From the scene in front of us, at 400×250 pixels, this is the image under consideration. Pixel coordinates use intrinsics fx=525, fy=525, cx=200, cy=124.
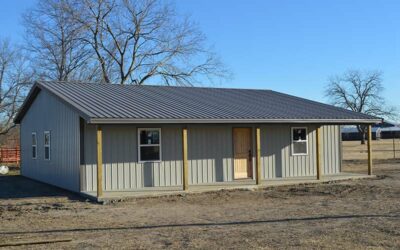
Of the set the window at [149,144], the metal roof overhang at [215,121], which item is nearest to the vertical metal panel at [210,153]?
the window at [149,144]

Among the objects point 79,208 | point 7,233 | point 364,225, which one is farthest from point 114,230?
point 364,225

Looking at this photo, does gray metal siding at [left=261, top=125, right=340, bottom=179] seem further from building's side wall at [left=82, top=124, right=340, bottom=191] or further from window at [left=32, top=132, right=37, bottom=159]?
window at [left=32, top=132, right=37, bottom=159]

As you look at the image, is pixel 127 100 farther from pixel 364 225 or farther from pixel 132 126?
pixel 364 225

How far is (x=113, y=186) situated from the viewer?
17734mm

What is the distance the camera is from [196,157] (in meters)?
19.5

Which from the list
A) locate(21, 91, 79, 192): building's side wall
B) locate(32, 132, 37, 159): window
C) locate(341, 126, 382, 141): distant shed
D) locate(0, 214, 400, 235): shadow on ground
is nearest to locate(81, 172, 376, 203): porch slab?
locate(21, 91, 79, 192): building's side wall

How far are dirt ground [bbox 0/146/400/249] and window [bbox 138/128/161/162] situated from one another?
8.28 feet

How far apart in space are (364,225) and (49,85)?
14116 millimetres

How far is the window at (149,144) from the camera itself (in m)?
18.4

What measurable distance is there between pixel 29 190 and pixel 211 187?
6.70 metres

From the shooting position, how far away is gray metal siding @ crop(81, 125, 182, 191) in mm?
17484

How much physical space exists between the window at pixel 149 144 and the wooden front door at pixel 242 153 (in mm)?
3314

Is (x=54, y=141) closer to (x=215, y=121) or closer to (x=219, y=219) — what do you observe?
(x=215, y=121)

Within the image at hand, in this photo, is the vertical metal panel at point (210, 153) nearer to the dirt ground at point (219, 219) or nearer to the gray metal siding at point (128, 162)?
the gray metal siding at point (128, 162)
